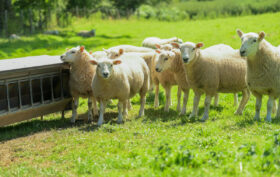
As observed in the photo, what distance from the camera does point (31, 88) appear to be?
10.9 metres

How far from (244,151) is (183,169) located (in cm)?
126

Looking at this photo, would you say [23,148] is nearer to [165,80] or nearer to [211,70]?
[211,70]

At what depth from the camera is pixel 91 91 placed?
11.3m

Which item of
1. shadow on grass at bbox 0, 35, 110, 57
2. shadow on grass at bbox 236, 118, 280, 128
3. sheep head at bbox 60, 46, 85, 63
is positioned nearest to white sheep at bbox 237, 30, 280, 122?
shadow on grass at bbox 236, 118, 280, 128

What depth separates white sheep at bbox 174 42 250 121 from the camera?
10.3m

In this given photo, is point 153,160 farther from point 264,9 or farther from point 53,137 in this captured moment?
point 264,9

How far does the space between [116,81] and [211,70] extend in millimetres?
2494

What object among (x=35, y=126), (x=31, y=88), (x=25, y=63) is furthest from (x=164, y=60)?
(x=35, y=126)

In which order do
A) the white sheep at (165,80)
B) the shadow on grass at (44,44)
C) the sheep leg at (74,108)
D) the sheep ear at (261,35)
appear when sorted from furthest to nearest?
the shadow on grass at (44,44) < the white sheep at (165,80) < the sheep leg at (74,108) < the sheep ear at (261,35)

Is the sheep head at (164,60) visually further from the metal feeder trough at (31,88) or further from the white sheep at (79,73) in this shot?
the metal feeder trough at (31,88)

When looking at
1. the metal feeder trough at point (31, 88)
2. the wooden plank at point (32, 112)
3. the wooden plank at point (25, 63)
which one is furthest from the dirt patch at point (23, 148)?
the wooden plank at point (25, 63)

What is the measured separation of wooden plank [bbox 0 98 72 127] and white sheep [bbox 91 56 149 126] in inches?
63.8

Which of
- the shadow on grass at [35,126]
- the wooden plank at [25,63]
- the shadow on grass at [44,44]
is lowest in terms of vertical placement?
the shadow on grass at [35,126]

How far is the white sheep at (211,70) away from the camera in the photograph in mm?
10305
